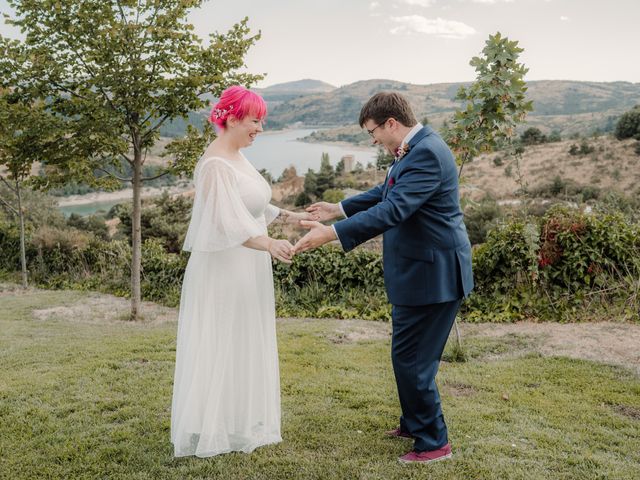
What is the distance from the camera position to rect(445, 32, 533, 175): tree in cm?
595

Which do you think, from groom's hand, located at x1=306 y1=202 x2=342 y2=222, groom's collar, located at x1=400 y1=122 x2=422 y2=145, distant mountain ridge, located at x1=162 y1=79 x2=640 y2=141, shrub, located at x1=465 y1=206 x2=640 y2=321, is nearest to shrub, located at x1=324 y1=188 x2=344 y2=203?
shrub, located at x1=465 y1=206 x2=640 y2=321

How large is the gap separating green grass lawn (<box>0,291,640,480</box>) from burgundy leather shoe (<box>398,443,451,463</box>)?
0.06m

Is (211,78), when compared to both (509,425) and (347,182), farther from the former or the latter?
(347,182)

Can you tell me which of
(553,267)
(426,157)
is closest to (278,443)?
(426,157)

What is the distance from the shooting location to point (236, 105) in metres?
3.63

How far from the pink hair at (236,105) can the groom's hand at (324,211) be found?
3.76ft

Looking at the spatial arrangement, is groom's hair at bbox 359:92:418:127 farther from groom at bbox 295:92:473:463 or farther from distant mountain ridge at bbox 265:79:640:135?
distant mountain ridge at bbox 265:79:640:135

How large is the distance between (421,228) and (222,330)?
1.50 metres

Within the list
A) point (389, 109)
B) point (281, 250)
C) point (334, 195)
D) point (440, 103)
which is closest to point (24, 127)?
point (281, 250)

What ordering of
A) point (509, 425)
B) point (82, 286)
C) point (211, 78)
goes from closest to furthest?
point (509, 425), point (211, 78), point (82, 286)

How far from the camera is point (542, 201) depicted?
32406 millimetres

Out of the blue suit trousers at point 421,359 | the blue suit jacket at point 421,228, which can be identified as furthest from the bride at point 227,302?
the blue suit trousers at point 421,359

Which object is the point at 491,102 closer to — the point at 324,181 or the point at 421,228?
the point at 421,228

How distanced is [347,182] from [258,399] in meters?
43.7
